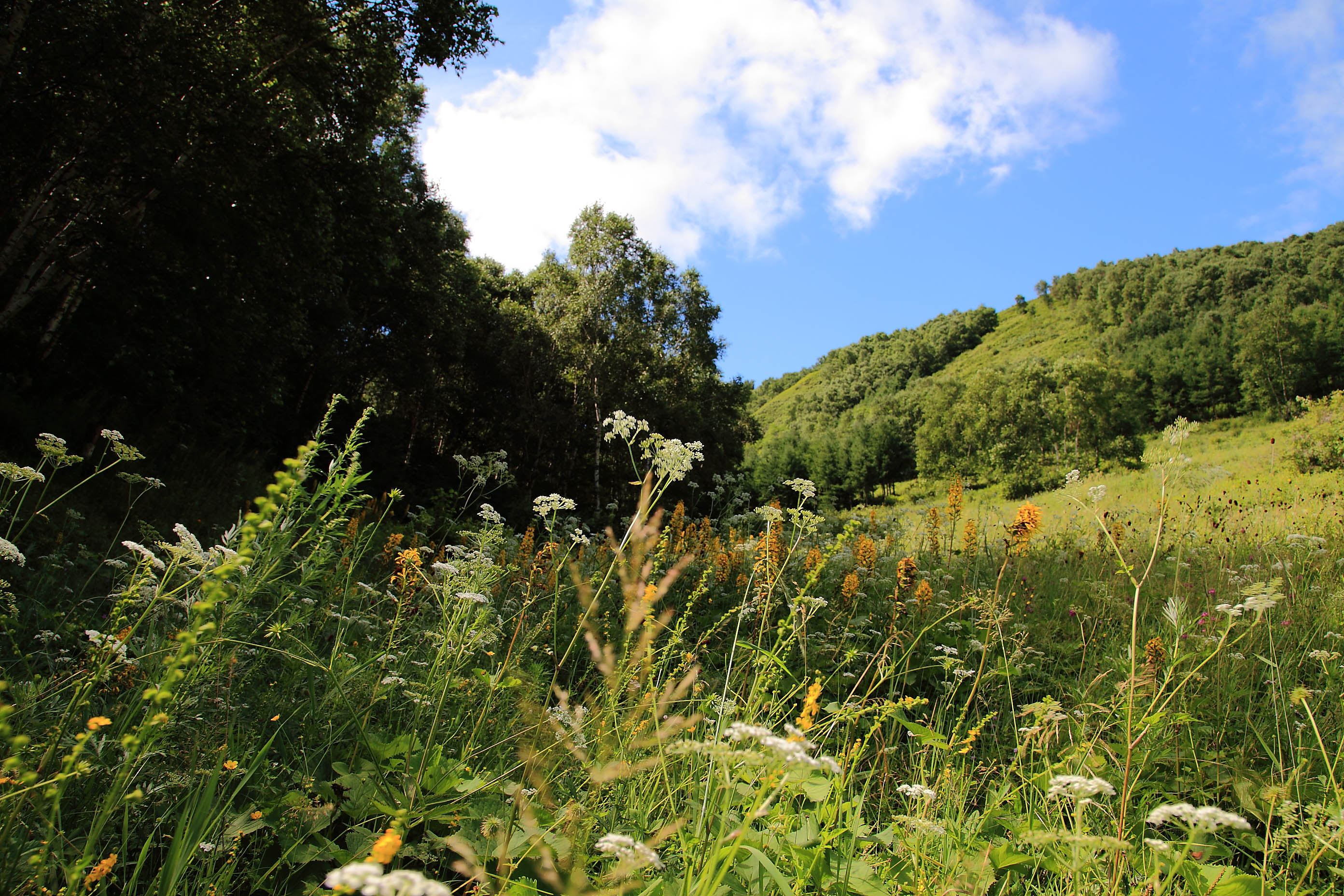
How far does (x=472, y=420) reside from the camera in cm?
2016

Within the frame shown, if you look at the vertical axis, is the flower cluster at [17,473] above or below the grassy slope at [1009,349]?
below

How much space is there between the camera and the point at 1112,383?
4331 centimetres

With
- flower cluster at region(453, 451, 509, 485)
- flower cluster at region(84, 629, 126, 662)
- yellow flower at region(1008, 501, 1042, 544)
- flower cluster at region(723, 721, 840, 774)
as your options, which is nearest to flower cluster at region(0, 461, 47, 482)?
flower cluster at region(84, 629, 126, 662)

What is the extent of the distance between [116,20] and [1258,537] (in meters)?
13.3

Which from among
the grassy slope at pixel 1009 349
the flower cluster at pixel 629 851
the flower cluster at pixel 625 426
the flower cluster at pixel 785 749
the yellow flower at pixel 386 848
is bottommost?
the flower cluster at pixel 629 851

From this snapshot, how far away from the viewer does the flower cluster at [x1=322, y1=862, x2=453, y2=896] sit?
0.54 m

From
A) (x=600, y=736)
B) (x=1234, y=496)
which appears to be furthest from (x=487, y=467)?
(x=1234, y=496)

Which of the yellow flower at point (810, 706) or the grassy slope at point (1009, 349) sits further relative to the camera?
the grassy slope at point (1009, 349)

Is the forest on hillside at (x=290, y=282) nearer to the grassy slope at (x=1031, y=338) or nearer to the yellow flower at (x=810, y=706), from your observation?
the yellow flower at (x=810, y=706)

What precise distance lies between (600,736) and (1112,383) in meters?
52.8

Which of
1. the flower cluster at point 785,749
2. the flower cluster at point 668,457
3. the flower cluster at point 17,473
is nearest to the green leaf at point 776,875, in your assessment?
the flower cluster at point 785,749

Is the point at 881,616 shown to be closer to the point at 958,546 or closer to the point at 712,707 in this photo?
the point at 712,707

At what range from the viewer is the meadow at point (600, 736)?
3.86 feet

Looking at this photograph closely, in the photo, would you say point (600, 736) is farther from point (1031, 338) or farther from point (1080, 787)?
point (1031, 338)
